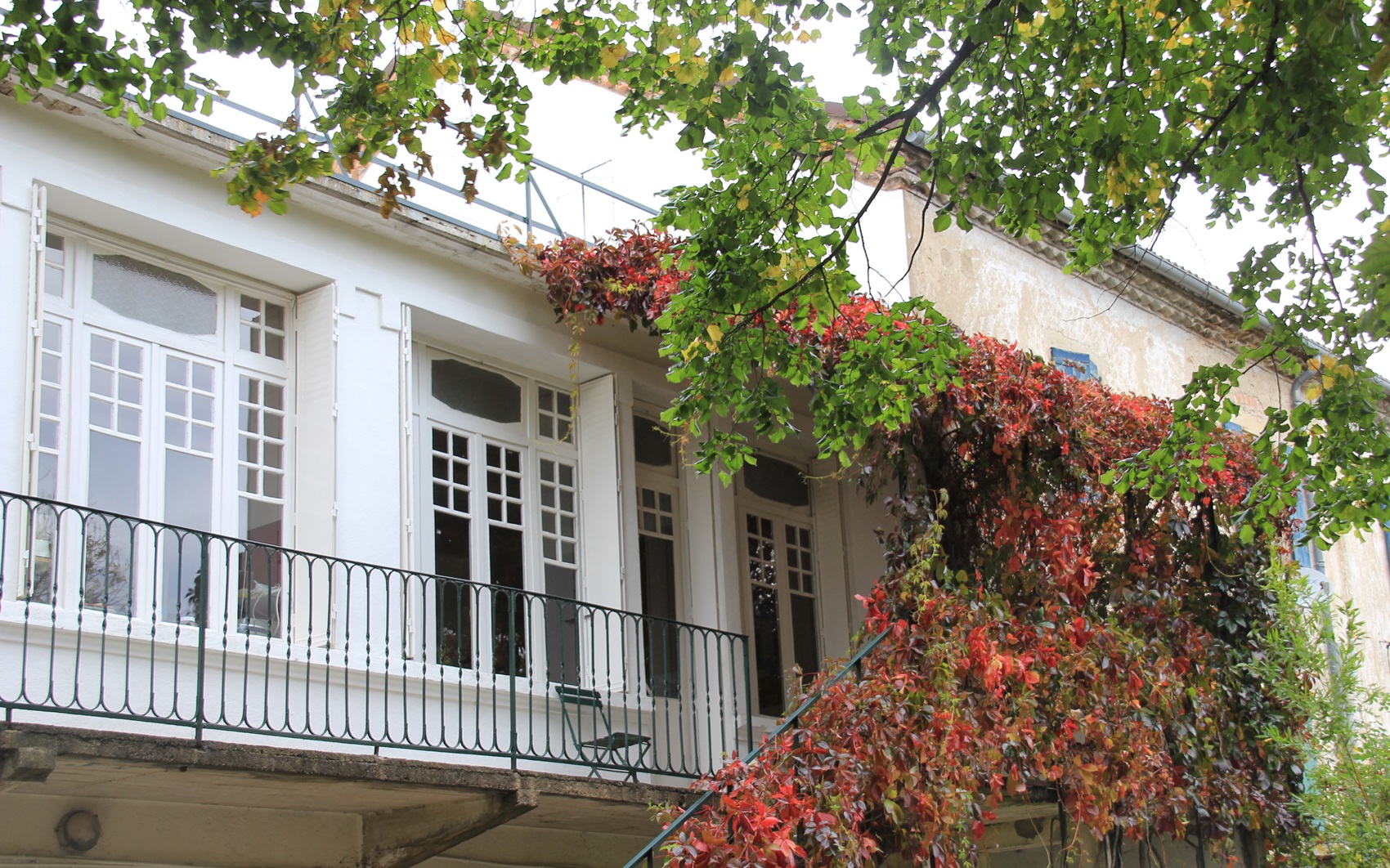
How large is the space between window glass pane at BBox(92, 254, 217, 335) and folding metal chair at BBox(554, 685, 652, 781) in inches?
118

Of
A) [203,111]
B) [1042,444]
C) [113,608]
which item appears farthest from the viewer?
[1042,444]

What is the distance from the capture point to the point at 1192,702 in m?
10.2

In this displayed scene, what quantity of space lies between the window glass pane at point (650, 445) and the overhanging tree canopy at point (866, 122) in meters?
3.24

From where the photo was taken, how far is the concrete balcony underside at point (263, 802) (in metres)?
6.61

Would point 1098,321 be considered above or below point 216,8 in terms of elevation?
above

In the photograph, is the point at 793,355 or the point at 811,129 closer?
the point at 811,129

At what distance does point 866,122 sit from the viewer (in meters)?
6.91

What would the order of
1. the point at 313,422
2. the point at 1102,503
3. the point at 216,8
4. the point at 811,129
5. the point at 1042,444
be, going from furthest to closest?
the point at 1102,503, the point at 1042,444, the point at 313,422, the point at 811,129, the point at 216,8

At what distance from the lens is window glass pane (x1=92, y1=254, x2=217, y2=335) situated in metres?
7.97

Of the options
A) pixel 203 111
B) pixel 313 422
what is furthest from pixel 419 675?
pixel 203 111

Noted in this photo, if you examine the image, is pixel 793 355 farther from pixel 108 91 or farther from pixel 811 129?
pixel 108 91

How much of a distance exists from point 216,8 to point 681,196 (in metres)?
2.38

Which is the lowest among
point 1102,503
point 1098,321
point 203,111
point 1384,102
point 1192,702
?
point 1192,702

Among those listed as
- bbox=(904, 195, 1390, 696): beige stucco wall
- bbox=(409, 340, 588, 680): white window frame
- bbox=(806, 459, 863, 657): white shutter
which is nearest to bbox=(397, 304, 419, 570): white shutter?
bbox=(409, 340, 588, 680): white window frame
